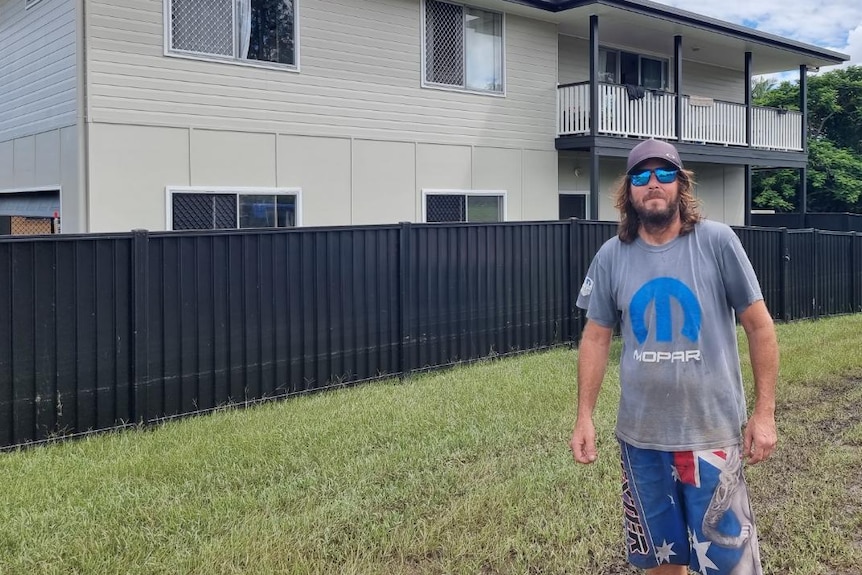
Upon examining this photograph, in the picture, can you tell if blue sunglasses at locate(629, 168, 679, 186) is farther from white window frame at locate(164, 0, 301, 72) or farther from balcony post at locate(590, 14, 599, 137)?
balcony post at locate(590, 14, 599, 137)

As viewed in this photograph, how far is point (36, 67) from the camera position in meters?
10.7

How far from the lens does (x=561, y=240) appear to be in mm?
9703

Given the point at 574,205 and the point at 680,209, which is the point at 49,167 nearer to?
the point at 680,209

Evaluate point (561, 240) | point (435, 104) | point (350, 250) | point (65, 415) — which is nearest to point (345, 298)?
point (350, 250)

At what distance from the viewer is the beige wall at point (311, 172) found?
9.71 metres

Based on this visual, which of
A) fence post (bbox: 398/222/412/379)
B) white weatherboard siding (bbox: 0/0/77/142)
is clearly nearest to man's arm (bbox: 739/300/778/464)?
fence post (bbox: 398/222/412/379)

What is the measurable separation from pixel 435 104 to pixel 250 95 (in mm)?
3345

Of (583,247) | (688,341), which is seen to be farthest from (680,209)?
(583,247)

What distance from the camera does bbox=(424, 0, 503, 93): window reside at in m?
13.1

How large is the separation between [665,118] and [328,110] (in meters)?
7.49

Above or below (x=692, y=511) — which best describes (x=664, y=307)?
above

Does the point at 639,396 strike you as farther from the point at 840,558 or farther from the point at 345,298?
the point at 345,298

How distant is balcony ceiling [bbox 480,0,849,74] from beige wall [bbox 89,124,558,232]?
8.17ft

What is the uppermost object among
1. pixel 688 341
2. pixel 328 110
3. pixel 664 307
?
pixel 328 110
